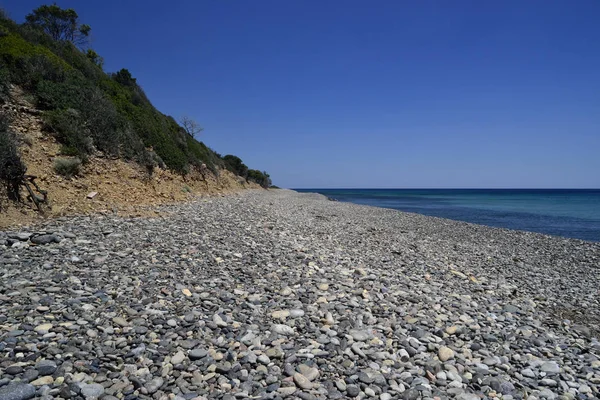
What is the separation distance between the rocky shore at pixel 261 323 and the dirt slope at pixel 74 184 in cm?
118

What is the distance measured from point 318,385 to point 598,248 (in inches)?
700

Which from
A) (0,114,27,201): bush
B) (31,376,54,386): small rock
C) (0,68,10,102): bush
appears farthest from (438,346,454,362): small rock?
(0,68,10,102): bush

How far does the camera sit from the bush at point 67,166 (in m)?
10.7

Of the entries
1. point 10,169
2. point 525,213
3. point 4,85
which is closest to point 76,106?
point 4,85

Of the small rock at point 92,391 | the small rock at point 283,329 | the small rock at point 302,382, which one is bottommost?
the small rock at point 302,382

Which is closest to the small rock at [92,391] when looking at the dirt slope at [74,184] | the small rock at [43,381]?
the small rock at [43,381]

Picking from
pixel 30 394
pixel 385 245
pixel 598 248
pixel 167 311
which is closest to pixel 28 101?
pixel 167 311

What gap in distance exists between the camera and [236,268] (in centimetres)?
696

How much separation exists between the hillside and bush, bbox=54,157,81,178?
0.03 meters

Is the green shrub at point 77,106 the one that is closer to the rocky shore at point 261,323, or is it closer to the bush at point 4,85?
the bush at point 4,85

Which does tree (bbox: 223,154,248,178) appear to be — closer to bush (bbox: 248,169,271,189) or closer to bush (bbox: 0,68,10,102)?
bush (bbox: 248,169,271,189)

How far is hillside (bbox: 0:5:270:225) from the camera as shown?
1002 cm

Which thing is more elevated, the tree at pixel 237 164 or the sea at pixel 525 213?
the tree at pixel 237 164

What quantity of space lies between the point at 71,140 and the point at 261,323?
12.1m
